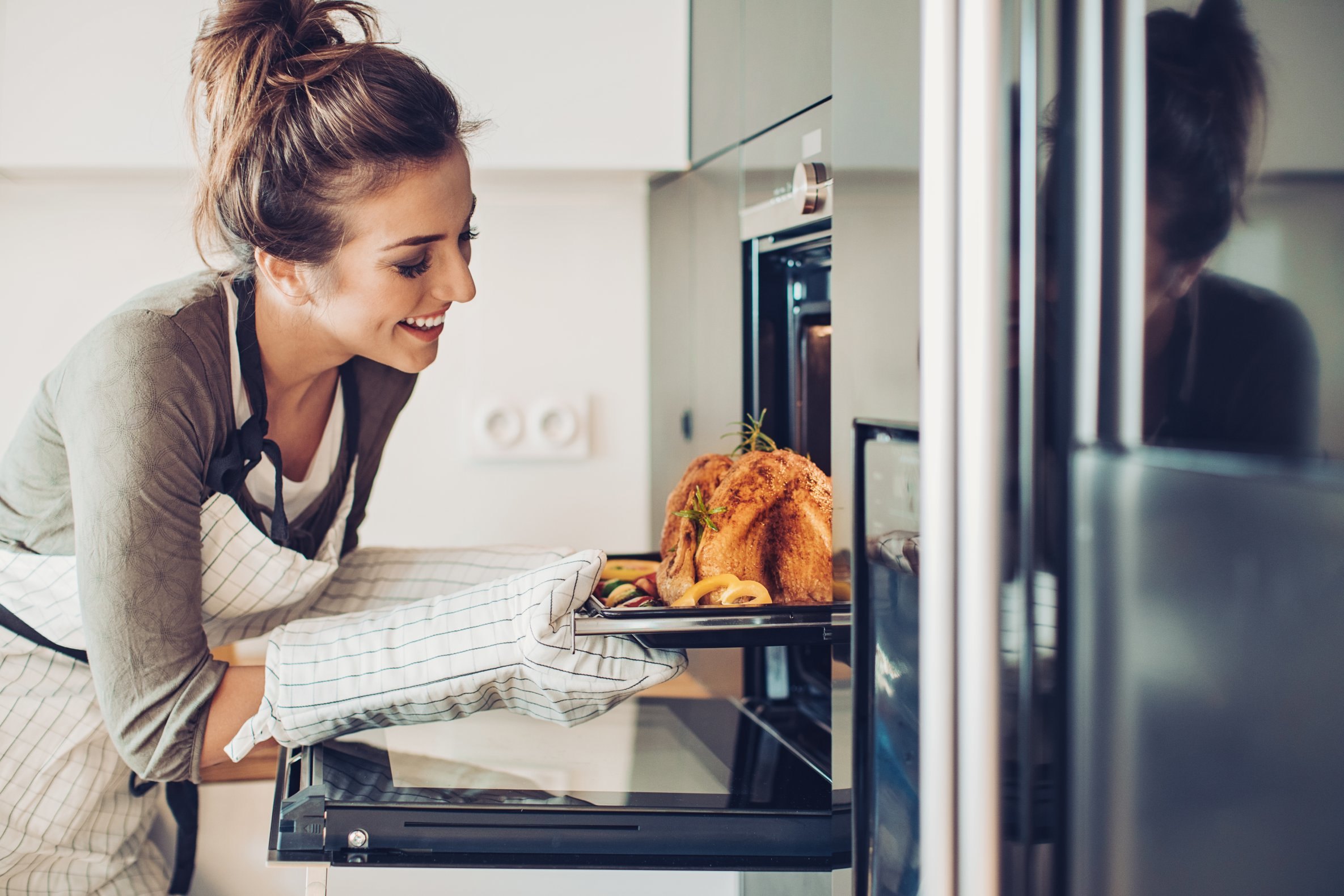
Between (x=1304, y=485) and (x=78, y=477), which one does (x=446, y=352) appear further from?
(x=1304, y=485)

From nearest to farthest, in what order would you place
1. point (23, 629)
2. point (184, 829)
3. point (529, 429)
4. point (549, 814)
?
point (549, 814) < point (23, 629) < point (184, 829) < point (529, 429)

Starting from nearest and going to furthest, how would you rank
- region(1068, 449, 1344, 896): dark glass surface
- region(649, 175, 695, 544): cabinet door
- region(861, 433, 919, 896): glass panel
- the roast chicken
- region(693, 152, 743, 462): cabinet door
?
region(1068, 449, 1344, 896): dark glass surface, region(861, 433, 919, 896): glass panel, the roast chicken, region(693, 152, 743, 462): cabinet door, region(649, 175, 695, 544): cabinet door

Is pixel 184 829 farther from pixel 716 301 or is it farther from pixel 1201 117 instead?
pixel 1201 117

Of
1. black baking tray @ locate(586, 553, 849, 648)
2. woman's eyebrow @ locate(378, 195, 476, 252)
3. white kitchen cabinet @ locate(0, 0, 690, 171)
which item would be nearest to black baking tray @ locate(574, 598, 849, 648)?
black baking tray @ locate(586, 553, 849, 648)

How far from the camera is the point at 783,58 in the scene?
982 mm

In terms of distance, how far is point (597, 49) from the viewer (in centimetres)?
124

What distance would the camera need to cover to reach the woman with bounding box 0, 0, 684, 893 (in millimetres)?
698

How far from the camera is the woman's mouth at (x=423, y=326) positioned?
35.3 inches

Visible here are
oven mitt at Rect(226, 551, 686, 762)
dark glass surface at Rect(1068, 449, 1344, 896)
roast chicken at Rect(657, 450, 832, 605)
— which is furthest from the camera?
roast chicken at Rect(657, 450, 832, 605)

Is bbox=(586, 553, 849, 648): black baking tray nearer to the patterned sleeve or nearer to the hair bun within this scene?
the patterned sleeve

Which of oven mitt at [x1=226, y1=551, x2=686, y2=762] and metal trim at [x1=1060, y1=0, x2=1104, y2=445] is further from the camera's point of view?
oven mitt at [x1=226, y1=551, x2=686, y2=762]

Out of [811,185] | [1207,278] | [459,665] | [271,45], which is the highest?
[271,45]

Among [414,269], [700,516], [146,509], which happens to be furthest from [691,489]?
[146,509]

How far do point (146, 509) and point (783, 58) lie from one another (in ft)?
2.32
